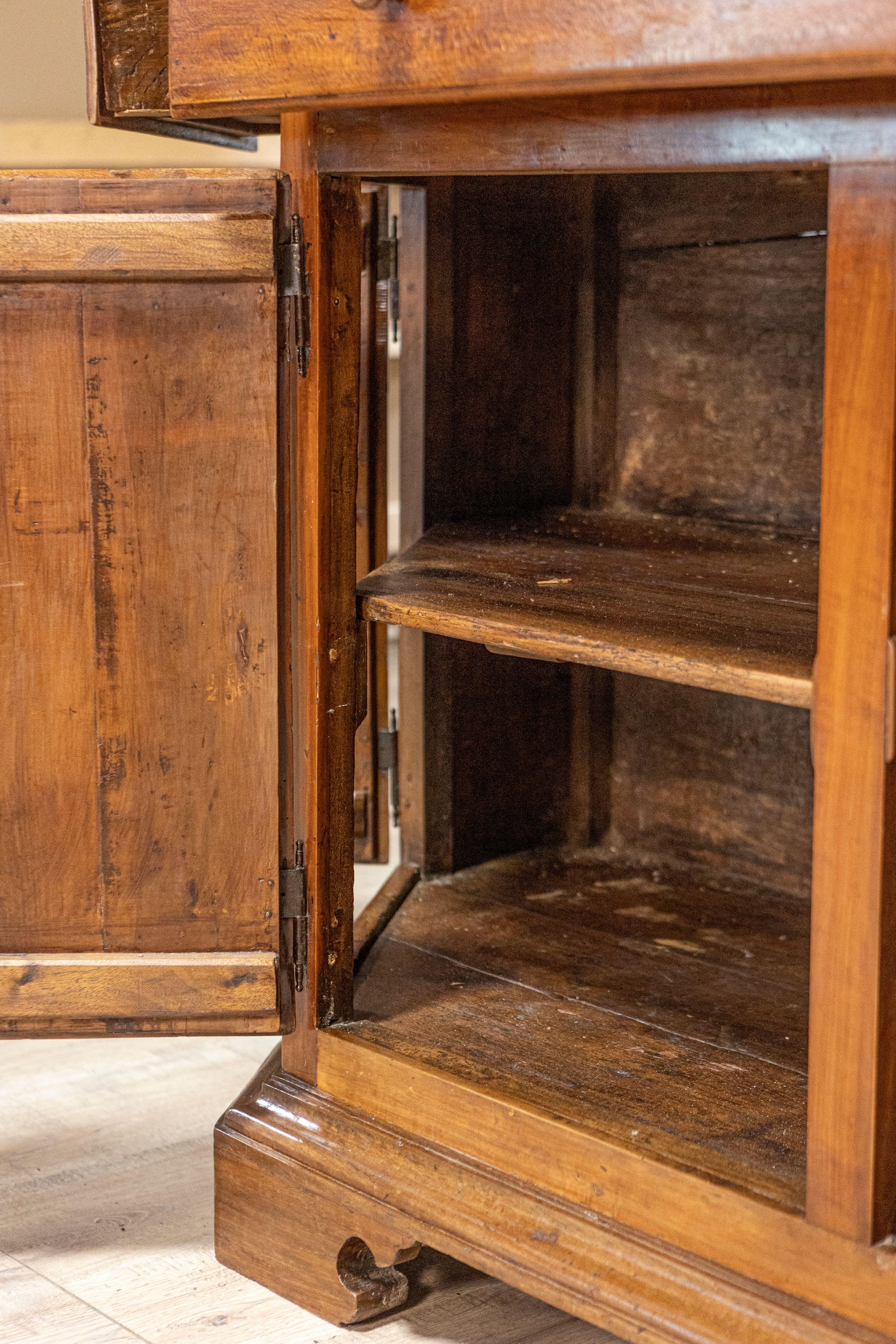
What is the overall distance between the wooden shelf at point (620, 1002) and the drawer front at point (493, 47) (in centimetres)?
79

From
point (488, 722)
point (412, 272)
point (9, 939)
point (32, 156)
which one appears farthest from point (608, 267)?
point (32, 156)

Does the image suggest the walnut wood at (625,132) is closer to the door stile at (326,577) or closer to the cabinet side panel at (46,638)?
the door stile at (326,577)

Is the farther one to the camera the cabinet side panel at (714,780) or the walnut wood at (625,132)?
the cabinet side panel at (714,780)

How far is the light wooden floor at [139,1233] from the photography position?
137 cm

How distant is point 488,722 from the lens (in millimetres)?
1908

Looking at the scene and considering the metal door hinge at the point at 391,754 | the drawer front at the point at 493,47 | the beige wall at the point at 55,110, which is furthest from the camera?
the beige wall at the point at 55,110

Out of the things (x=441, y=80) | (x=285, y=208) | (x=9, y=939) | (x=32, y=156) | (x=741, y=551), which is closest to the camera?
(x=441, y=80)

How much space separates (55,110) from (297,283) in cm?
201

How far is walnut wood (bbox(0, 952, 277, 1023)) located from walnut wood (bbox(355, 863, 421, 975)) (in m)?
0.21

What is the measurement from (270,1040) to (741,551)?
896 millimetres

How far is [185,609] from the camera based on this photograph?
1.33m

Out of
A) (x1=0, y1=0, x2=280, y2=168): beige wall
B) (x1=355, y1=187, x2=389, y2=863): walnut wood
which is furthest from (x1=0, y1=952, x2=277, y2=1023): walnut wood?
(x1=0, y1=0, x2=280, y2=168): beige wall

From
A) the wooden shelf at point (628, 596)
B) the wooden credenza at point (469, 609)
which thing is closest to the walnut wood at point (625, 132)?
the wooden credenza at point (469, 609)

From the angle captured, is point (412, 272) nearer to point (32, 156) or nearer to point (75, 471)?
point (75, 471)
